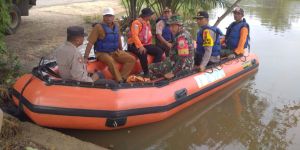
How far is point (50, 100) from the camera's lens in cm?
438

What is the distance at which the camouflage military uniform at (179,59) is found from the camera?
220 inches

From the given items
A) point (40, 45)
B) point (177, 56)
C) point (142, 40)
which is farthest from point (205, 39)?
Answer: point (40, 45)

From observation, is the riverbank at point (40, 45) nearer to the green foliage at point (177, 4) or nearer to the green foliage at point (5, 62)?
→ the green foliage at point (5, 62)

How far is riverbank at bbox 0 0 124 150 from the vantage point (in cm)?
376

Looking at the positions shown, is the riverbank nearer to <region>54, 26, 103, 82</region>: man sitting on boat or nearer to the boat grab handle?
<region>54, 26, 103, 82</region>: man sitting on boat

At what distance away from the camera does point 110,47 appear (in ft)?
19.0

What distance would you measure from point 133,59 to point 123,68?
224 mm

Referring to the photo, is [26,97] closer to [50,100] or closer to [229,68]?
[50,100]

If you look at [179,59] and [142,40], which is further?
[142,40]

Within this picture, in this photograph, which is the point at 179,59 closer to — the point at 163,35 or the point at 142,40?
the point at 142,40

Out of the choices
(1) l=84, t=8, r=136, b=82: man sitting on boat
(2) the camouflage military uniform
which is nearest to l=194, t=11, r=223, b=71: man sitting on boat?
(2) the camouflage military uniform

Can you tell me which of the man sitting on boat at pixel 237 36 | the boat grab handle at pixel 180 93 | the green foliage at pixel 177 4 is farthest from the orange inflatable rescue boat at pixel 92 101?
the green foliage at pixel 177 4

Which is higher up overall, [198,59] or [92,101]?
[198,59]

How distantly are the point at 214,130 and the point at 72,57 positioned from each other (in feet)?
7.76
